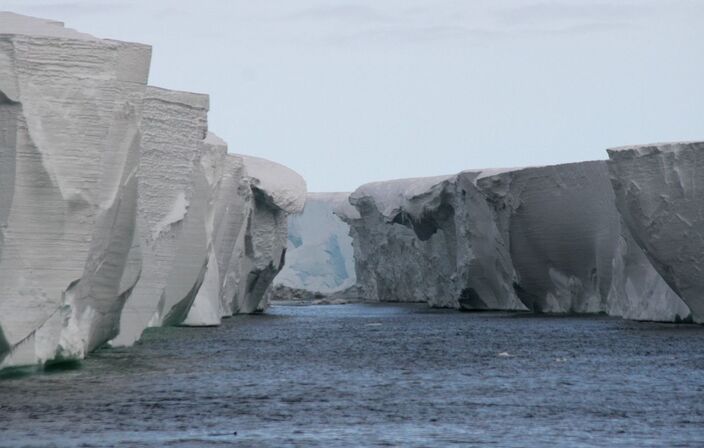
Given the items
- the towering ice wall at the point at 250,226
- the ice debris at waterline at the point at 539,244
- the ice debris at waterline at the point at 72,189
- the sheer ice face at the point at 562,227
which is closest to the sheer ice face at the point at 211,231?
the towering ice wall at the point at 250,226

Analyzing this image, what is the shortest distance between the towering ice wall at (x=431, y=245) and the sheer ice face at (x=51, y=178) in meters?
18.9

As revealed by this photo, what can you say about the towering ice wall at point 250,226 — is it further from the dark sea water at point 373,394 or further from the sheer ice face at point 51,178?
the sheer ice face at point 51,178

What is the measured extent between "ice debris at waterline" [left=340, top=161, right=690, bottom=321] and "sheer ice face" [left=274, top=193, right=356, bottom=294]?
29.1 metres

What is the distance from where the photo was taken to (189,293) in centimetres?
2461

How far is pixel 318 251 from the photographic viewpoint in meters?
70.6

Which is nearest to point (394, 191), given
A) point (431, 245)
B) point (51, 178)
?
point (431, 245)

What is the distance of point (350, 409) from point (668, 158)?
11793 millimetres

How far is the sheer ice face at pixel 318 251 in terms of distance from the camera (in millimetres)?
69438

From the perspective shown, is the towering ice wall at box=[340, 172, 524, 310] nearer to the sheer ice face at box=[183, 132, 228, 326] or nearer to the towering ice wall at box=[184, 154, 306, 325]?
the towering ice wall at box=[184, 154, 306, 325]

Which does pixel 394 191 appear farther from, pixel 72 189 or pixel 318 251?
pixel 72 189

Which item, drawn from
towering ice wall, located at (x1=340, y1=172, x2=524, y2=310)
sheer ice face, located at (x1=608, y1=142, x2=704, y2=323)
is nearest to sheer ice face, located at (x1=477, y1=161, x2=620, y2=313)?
towering ice wall, located at (x1=340, y1=172, x2=524, y2=310)

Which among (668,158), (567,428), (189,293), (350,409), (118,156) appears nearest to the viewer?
(567,428)

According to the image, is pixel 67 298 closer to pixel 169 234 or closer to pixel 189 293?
pixel 169 234

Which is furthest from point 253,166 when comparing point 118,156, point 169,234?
point 118,156
